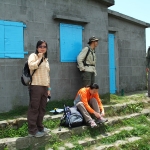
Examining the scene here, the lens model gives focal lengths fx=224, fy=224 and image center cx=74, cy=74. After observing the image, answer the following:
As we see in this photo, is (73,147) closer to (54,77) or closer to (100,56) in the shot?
(54,77)

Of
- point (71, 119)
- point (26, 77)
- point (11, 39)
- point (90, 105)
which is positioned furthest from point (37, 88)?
point (11, 39)

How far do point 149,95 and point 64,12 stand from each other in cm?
442

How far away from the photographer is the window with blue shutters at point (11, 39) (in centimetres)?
580

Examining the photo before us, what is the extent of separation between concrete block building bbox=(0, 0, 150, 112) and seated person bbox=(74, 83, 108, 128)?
4.33 feet

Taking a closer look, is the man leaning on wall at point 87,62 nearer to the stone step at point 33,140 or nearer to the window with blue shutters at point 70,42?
the window with blue shutters at point 70,42

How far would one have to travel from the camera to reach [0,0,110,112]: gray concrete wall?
5.91 metres

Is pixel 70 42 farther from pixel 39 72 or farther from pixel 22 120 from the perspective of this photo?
pixel 22 120

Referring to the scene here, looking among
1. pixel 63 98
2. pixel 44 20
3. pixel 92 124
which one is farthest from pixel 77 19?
pixel 92 124

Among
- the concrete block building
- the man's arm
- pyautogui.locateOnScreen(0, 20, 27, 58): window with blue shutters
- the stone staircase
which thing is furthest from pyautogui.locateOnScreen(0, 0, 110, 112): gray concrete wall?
the stone staircase

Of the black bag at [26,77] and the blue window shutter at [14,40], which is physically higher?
the blue window shutter at [14,40]

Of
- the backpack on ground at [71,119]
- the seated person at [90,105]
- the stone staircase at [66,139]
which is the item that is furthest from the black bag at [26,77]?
the seated person at [90,105]

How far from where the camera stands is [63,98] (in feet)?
22.7

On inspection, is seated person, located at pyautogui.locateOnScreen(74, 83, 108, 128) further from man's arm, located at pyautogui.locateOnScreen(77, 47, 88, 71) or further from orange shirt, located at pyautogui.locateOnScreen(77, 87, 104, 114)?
man's arm, located at pyautogui.locateOnScreen(77, 47, 88, 71)

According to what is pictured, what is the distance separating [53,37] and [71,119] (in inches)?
106
